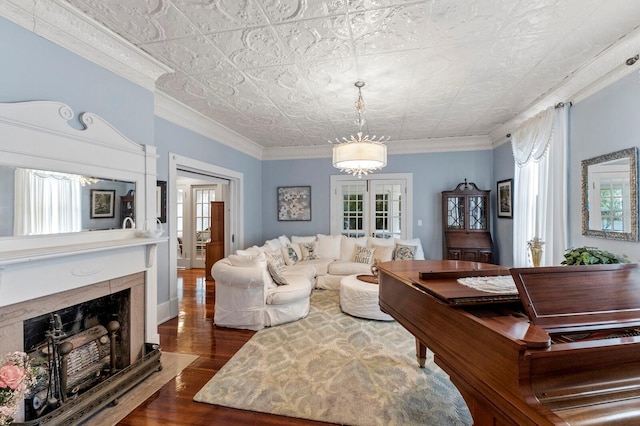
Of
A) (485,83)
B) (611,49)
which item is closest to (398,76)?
(485,83)

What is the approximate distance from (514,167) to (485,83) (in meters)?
2.01

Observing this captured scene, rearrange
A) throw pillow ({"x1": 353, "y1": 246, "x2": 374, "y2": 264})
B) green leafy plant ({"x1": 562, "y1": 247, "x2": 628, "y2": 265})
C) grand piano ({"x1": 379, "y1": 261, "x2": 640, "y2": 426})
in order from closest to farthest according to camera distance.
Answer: grand piano ({"x1": 379, "y1": 261, "x2": 640, "y2": 426}) < green leafy plant ({"x1": 562, "y1": 247, "x2": 628, "y2": 265}) < throw pillow ({"x1": 353, "y1": 246, "x2": 374, "y2": 264})

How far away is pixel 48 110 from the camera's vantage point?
6.00ft

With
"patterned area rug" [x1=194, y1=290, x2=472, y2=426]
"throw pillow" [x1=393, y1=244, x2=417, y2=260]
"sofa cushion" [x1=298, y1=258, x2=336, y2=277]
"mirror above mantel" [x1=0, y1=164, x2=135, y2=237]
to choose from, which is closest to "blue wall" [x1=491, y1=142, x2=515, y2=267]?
"throw pillow" [x1=393, y1=244, x2=417, y2=260]

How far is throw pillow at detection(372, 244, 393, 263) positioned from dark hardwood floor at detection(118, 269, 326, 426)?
270 centimetres

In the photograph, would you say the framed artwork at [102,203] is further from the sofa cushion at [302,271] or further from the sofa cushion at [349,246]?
the sofa cushion at [349,246]

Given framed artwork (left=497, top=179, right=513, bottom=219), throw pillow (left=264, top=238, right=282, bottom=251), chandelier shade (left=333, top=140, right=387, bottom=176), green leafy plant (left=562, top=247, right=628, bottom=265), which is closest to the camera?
green leafy plant (left=562, top=247, right=628, bottom=265)

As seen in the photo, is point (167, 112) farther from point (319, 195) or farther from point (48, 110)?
point (319, 195)

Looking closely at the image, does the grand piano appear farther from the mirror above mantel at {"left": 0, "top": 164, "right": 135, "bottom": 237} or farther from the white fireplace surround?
the mirror above mantel at {"left": 0, "top": 164, "right": 135, "bottom": 237}

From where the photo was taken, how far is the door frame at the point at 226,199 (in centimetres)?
360

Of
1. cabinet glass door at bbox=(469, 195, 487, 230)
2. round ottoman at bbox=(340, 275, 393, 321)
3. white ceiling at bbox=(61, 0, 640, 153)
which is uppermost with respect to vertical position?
white ceiling at bbox=(61, 0, 640, 153)

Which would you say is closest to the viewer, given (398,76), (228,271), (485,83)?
(398,76)

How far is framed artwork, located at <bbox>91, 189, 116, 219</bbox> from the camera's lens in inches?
85.4

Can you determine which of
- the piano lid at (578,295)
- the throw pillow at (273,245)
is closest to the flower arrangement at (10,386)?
the piano lid at (578,295)
